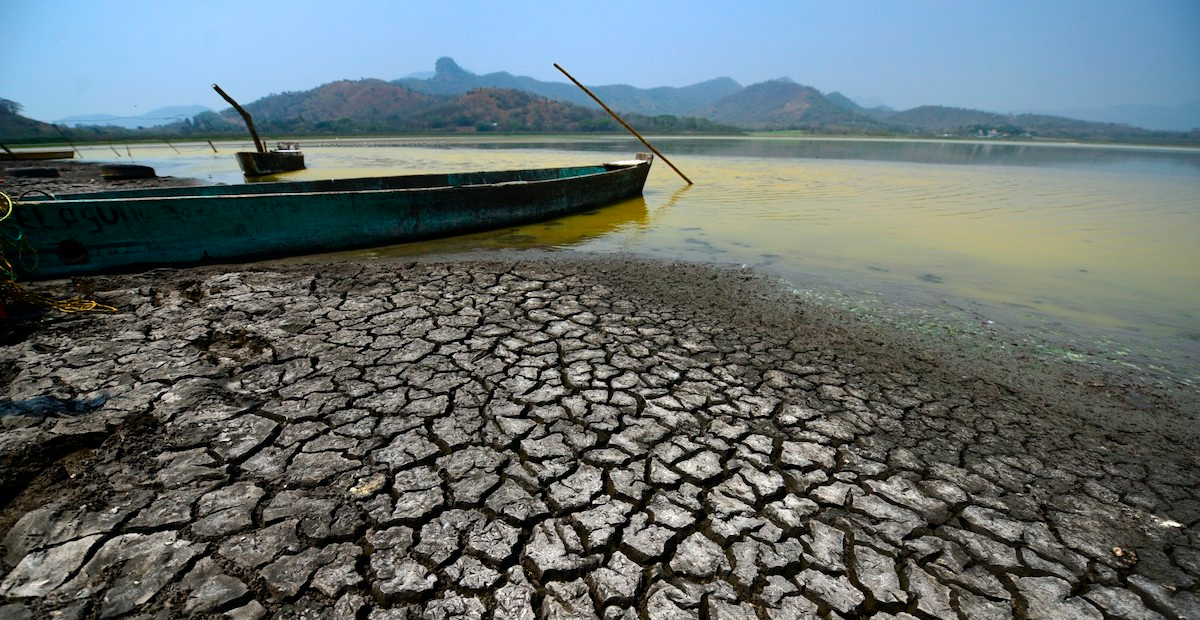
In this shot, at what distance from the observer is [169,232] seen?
5.23 meters

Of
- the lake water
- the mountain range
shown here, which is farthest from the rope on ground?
the mountain range

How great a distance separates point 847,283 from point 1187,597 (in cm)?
398

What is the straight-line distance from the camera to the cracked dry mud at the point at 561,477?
1771 millimetres

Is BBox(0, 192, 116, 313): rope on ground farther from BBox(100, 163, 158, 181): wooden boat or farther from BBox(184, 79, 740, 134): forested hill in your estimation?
BBox(184, 79, 740, 134): forested hill

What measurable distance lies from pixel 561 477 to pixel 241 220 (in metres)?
5.41

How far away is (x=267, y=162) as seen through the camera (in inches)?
582

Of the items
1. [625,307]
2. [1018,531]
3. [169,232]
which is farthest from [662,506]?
[169,232]

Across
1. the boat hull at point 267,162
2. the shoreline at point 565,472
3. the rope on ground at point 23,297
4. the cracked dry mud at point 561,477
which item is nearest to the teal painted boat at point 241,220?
the rope on ground at point 23,297

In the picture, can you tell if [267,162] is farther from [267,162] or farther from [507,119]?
[507,119]

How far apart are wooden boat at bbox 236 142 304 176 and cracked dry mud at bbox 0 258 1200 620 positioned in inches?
515

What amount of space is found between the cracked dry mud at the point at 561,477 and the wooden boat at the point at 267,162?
13.1 meters

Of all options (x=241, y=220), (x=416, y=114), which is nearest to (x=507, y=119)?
(x=416, y=114)

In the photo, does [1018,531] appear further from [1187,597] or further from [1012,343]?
[1012,343]

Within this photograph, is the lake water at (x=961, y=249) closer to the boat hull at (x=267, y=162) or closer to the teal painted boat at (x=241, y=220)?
the teal painted boat at (x=241, y=220)
